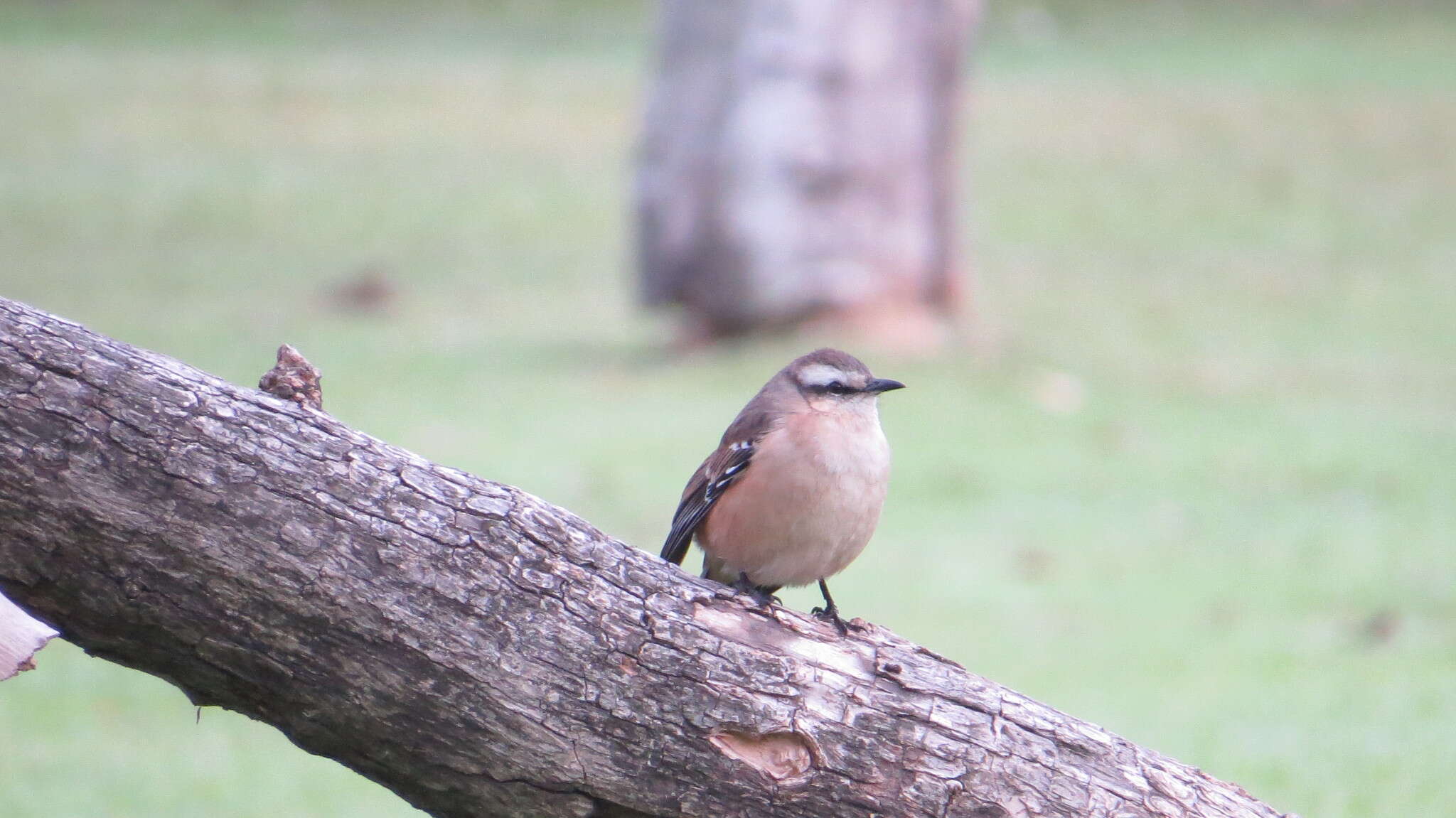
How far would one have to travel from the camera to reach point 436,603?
3.40 metres

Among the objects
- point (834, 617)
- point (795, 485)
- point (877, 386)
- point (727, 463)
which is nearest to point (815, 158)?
point (877, 386)

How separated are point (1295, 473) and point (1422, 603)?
8.13 ft

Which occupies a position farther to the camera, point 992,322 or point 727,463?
point 992,322

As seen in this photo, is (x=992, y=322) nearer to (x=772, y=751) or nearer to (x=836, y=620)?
(x=836, y=620)

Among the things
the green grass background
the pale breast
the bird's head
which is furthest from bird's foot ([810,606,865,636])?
the green grass background

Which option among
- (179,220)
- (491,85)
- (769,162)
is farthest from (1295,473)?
(491,85)

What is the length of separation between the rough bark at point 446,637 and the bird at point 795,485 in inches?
25.8

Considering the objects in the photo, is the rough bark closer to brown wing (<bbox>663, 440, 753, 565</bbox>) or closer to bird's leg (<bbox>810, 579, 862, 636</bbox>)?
bird's leg (<bbox>810, 579, 862, 636</bbox>)

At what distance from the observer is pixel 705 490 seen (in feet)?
15.7

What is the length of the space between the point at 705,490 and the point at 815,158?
28.8 feet

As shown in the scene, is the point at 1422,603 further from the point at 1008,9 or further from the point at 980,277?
the point at 1008,9

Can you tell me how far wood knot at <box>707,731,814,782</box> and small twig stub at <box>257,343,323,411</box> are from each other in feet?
3.57

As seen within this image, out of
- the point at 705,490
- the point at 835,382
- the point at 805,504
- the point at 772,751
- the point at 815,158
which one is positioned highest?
the point at 815,158

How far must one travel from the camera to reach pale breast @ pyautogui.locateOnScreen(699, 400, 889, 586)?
4395 mm
